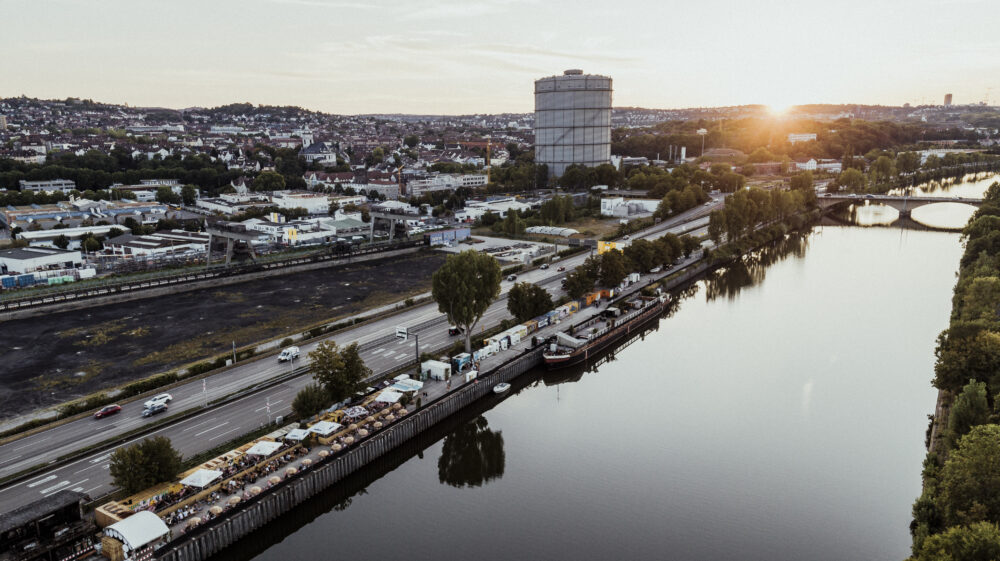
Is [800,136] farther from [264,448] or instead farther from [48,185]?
[264,448]

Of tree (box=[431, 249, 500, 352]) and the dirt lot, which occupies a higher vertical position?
tree (box=[431, 249, 500, 352])

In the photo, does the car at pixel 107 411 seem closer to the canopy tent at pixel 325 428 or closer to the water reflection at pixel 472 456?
the canopy tent at pixel 325 428

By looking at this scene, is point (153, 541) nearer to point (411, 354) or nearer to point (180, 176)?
point (411, 354)

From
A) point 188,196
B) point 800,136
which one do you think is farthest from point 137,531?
point 800,136

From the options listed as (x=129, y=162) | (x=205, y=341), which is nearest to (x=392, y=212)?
(x=205, y=341)

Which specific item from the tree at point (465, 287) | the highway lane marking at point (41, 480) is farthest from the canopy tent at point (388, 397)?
the highway lane marking at point (41, 480)

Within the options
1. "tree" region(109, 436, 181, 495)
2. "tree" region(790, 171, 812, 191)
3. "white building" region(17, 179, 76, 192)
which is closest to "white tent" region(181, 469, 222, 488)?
"tree" region(109, 436, 181, 495)

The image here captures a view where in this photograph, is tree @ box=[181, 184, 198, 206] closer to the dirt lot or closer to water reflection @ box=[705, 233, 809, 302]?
the dirt lot

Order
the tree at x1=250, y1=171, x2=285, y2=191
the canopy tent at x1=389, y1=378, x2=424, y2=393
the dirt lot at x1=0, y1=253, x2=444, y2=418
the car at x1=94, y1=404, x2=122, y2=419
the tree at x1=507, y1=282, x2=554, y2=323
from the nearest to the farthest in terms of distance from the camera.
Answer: the car at x1=94, y1=404, x2=122, y2=419 → the canopy tent at x1=389, y1=378, x2=424, y2=393 → the dirt lot at x1=0, y1=253, x2=444, y2=418 → the tree at x1=507, y1=282, x2=554, y2=323 → the tree at x1=250, y1=171, x2=285, y2=191
